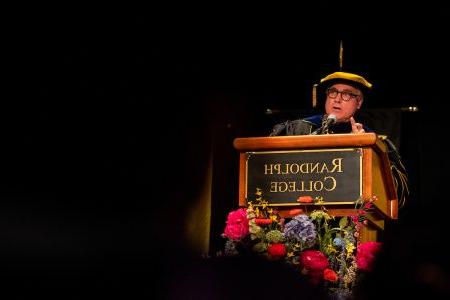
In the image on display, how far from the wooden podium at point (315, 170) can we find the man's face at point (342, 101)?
0.83 metres

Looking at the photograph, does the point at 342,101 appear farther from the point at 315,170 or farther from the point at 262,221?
the point at 262,221

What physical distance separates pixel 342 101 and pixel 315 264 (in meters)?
1.61

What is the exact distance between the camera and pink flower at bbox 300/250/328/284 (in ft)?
11.4

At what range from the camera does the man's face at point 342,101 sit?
15.8ft

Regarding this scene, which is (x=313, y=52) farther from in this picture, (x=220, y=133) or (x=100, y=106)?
(x=100, y=106)

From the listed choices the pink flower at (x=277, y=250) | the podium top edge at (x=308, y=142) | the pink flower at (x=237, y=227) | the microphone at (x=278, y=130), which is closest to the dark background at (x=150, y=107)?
the pink flower at (x=237, y=227)

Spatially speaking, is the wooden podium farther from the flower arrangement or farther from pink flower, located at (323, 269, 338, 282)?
pink flower, located at (323, 269, 338, 282)

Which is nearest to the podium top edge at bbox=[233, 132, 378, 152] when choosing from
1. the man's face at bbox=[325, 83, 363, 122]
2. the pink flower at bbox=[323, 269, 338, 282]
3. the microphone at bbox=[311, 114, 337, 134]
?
the microphone at bbox=[311, 114, 337, 134]

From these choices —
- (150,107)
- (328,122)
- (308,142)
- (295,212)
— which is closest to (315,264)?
(295,212)

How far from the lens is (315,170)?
383 cm

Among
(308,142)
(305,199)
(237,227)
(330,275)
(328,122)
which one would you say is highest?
(328,122)

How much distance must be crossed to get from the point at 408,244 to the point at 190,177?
493cm

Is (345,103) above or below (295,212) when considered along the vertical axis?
above

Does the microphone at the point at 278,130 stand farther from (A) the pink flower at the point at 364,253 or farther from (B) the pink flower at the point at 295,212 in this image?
(A) the pink flower at the point at 364,253
